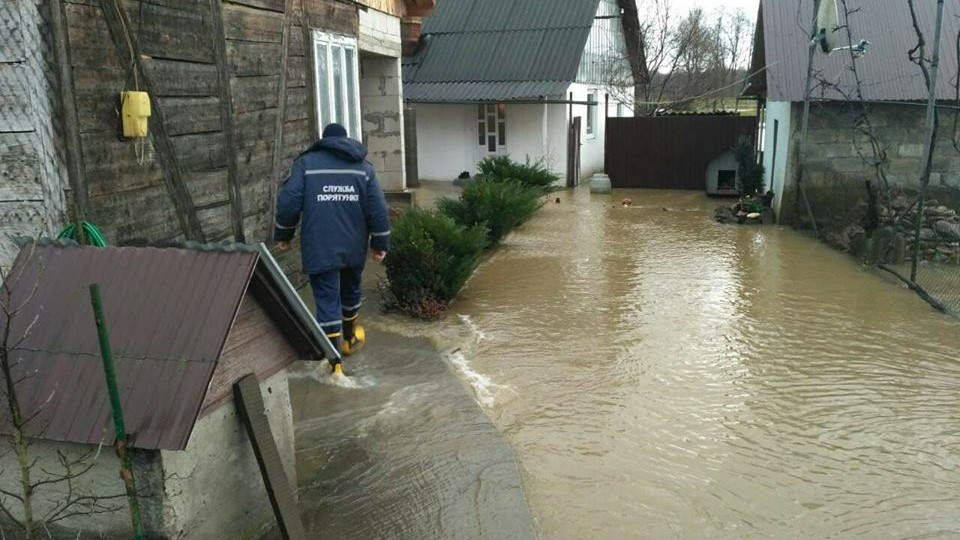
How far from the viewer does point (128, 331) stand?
3020mm

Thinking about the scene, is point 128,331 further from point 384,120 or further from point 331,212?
point 384,120

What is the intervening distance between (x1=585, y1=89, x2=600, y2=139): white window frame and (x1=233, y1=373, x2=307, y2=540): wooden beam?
1953cm

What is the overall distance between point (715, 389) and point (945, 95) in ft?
31.4

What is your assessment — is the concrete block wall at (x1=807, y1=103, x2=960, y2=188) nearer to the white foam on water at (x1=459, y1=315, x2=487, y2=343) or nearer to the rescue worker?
the white foam on water at (x1=459, y1=315, x2=487, y2=343)

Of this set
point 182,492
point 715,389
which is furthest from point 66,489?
point 715,389

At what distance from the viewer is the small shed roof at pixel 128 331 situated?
2.87 metres

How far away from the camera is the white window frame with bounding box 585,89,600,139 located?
2214 cm

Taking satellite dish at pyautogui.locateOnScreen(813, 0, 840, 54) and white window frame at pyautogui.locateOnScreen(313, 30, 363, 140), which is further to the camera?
satellite dish at pyautogui.locateOnScreen(813, 0, 840, 54)

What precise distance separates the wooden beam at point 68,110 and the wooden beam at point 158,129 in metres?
0.49

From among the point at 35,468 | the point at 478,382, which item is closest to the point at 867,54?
the point at 478,382

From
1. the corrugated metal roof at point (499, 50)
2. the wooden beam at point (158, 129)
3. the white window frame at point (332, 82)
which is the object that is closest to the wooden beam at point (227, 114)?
the wooden beam at point (158, 129)

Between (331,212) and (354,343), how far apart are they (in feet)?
3.95

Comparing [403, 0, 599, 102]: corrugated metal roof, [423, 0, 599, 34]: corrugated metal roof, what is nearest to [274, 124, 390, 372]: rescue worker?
[403, 0, 599, 102]: corrugated metal roof

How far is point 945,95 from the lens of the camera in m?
12.7
